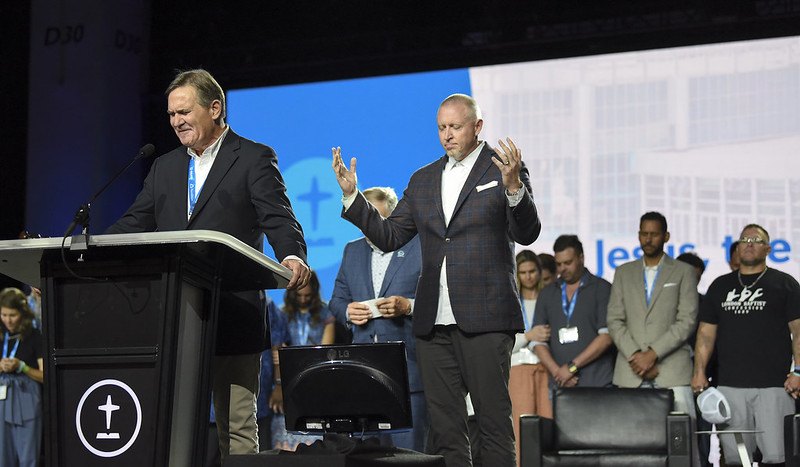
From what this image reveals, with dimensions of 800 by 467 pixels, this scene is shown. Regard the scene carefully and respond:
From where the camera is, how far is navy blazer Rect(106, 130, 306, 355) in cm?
277

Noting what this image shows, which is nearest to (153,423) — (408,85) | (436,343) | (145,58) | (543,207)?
(436,343)

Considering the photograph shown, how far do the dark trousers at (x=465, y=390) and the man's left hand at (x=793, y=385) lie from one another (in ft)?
8.19

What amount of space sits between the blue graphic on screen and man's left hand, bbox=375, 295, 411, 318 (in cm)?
279

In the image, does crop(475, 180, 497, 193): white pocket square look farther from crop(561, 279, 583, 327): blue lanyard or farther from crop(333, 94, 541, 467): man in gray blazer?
crop(561, 279, 583, 327): blue lanyard

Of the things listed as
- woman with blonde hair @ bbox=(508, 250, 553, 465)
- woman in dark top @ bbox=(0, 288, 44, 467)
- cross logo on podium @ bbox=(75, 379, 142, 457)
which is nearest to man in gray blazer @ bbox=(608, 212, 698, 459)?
woman with blonde hair @ bbox=(508, 250, 553, 465)

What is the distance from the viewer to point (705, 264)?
6.70 meters

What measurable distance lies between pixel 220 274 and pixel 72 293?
0.34 m

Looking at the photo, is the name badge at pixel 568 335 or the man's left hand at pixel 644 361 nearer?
the man's left hand at pixel 644 361

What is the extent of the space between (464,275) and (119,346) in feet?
5.12

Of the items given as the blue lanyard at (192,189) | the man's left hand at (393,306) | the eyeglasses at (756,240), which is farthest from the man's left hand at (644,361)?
the blue lanyard at (192,189)

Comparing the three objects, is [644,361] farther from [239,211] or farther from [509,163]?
[239,211]

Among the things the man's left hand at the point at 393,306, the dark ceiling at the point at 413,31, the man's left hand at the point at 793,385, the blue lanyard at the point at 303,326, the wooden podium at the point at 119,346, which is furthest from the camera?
the dark ceiling at the point at 413,31

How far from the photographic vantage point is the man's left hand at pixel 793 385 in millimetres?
5418

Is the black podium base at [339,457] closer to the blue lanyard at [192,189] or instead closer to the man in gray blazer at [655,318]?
the blue lanyard at [192,189]
